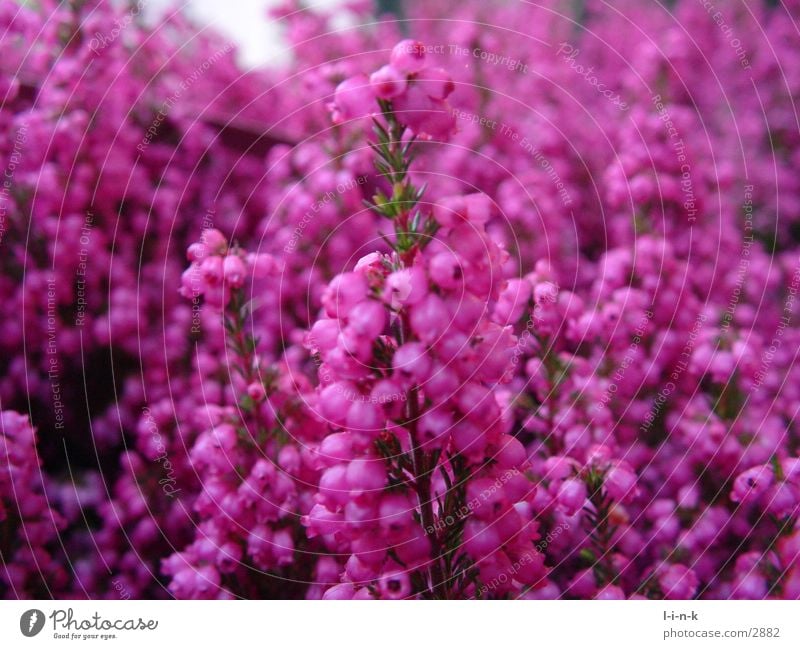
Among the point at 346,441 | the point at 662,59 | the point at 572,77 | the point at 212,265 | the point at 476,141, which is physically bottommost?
the point at 346,441

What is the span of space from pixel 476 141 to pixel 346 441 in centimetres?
95

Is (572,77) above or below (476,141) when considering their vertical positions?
above

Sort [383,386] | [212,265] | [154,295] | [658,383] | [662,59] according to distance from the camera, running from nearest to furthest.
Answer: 1. [383,386]
2. [212,265]
3. [658,383]
4. [154,295]
5. [662,59]

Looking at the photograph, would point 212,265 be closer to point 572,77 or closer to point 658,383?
point 658,383

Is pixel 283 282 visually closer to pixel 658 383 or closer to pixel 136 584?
pixel 136 584

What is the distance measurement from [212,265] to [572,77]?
130 centimetres

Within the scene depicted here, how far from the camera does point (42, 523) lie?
0.80 metres

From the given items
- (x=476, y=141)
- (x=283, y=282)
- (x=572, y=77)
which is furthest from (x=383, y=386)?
(x=572, y=77)

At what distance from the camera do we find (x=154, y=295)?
1.16 metres

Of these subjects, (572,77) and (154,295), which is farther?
(572,77)

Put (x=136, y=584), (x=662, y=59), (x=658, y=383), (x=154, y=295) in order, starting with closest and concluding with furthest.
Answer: (x=136, y=584) → (x=658, y=383) → (x=154, y=295) → (x=662, y=59)
